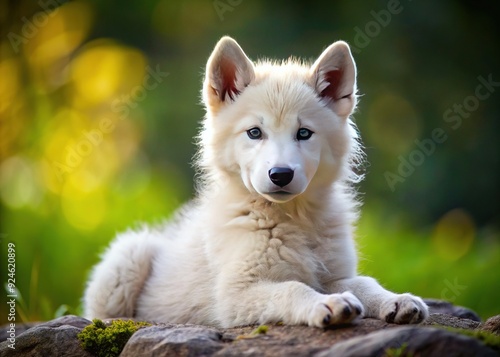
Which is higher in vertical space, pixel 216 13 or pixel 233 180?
pixel 216 13

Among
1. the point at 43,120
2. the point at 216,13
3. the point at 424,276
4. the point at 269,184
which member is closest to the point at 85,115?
the point at 43,120

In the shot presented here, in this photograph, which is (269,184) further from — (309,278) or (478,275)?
(478,275)

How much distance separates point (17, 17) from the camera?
9531 mm

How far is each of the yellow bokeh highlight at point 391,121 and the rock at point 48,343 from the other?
6.99 metres

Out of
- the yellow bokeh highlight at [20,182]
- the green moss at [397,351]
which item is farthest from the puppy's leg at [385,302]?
the yellow bokeh highlight at [20,182]

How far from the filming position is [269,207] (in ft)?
16.3

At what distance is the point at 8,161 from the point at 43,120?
0.79 metres

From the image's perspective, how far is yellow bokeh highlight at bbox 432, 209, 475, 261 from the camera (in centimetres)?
877

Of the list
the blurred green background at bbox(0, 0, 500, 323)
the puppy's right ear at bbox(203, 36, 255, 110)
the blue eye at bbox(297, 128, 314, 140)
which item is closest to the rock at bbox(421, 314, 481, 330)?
the blue eye at bbox(297, 128, 314, 140)

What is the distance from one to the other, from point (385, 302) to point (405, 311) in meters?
0.19

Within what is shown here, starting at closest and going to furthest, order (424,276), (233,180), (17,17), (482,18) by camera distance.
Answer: (233,180) < (424,276) < (17,17) < (482,18)

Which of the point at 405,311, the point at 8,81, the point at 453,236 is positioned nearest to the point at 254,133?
the point at 405,311

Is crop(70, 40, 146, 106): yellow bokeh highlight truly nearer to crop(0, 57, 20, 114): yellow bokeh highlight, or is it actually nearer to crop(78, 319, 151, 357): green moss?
crop(0, 57, 20, 114): yellow bokeh highlight

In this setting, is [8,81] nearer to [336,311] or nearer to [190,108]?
[190,108]
